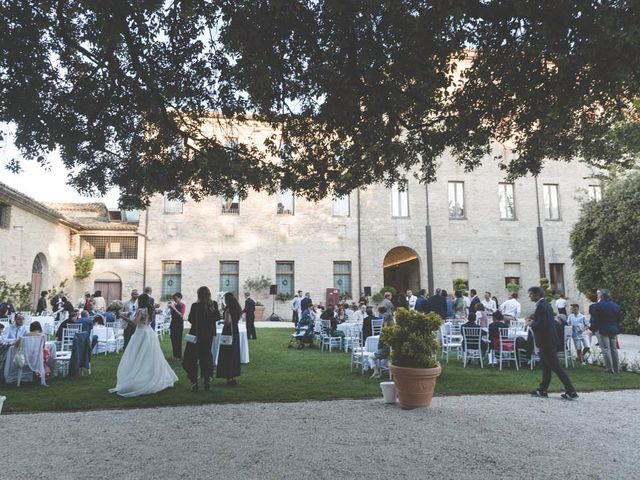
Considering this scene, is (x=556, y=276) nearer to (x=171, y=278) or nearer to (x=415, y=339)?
(x=171, y=278)

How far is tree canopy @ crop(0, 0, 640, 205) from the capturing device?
4.46 m

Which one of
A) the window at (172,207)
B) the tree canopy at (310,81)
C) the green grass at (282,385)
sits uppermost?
the window at (172,207)

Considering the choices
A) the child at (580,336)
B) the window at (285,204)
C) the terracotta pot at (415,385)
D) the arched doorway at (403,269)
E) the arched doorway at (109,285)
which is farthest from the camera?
the arched doorway at (403,269)

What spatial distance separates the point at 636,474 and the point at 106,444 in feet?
16.2

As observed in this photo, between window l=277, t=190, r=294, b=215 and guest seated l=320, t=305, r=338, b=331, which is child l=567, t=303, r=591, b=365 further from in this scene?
window l=277, t=190, r=294, b=215

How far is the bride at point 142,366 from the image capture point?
23.1ft

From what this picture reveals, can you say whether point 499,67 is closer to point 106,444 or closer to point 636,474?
point 636,474

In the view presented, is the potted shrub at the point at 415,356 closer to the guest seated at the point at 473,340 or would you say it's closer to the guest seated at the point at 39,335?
the guest seated at the point at 473,340

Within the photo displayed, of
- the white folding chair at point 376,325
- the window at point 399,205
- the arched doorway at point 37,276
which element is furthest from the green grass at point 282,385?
the window at point 399,205

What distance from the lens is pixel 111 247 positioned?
2236 centimetres

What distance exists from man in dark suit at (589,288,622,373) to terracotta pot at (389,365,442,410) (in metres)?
4.68

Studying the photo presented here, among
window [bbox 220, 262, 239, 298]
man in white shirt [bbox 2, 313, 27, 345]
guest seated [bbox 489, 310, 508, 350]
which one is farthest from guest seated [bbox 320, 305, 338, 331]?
Answer: window [bbox 220, 262, 239, 298]

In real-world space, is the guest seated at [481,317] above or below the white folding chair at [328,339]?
above

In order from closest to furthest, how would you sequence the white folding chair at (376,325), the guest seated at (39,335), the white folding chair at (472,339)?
1. the guest seated at (39,335)
2. the white folding chair at (472,339)
3. the white folding chair at (376,325)
